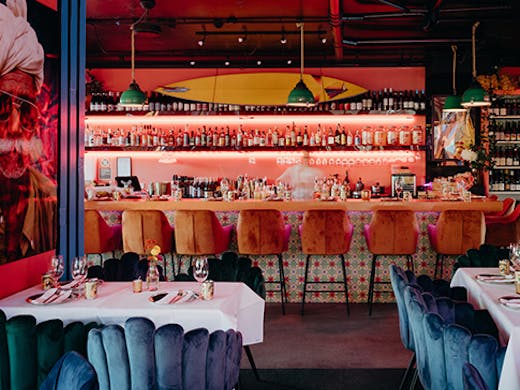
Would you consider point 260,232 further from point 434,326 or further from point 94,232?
point 434,326

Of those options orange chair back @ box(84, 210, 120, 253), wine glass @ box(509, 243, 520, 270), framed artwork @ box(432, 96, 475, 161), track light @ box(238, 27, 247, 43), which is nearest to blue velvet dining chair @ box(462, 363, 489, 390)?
wine glass @ box(509, 243, 520, 270)

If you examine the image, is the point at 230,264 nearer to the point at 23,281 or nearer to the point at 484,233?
the point at 23,281

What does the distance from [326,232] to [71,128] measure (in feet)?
8.95

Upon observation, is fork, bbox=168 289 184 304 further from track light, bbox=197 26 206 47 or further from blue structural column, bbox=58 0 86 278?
track light, bbox=197 26 206 47

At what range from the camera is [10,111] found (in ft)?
10.0

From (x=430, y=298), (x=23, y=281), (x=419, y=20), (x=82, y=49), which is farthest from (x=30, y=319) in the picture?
(x=419, y=20)

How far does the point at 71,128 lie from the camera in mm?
3859

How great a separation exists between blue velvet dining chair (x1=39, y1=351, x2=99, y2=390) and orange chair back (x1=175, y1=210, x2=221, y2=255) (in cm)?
371

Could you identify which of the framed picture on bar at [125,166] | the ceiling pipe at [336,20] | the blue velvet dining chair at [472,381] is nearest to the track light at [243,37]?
the ceiling pipe at [336,20]

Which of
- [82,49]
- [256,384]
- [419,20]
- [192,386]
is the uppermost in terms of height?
[419,20]

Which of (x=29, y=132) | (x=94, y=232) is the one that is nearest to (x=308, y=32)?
(x=94, y=232)

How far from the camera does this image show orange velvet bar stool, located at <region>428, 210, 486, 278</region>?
5570 millimetres

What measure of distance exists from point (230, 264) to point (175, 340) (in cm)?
187

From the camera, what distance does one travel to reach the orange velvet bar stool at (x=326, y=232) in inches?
221
